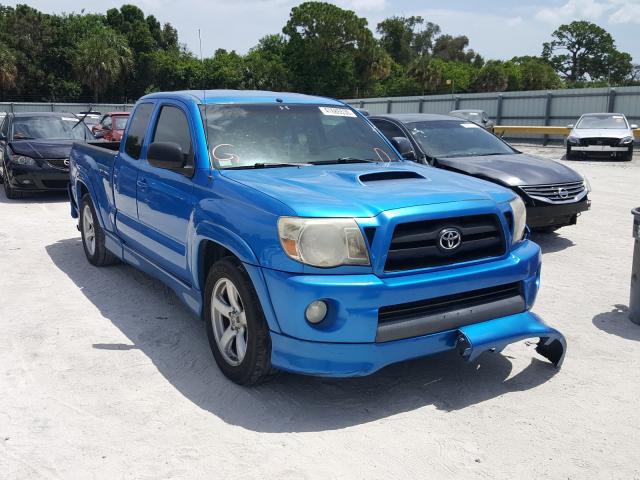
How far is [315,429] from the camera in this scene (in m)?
3.51

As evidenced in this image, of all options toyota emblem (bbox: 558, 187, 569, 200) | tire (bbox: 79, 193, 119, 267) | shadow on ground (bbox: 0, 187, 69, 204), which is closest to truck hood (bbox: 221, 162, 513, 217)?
tire (bbox: 79, 193, 119, 267)

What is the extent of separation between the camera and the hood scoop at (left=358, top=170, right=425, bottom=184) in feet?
13.7

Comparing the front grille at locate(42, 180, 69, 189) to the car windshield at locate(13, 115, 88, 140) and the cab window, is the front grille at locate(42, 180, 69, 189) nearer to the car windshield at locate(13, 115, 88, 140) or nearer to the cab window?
the car windshield at locate(13, 115, 88, 140)

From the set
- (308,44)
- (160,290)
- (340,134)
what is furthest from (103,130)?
(308,44)

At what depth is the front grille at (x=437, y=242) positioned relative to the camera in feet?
11.6

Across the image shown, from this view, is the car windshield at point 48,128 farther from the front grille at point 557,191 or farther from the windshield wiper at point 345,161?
the windshield wiper at point 345,161

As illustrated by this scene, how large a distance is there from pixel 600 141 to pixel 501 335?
18138 mm

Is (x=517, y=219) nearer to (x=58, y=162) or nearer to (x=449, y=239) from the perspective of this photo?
(x=449, y=239)

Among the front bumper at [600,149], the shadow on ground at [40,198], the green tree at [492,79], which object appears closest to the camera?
the shadow on ground at [40,198]

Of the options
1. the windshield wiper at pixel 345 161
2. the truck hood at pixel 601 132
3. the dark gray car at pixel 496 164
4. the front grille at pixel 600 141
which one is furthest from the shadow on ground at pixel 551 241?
the truck hood at pixel 601 132

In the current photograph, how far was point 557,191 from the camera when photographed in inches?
299

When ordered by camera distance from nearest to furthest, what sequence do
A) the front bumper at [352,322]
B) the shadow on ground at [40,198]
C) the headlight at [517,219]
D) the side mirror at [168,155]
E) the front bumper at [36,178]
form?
the front bumper at [352,322] < the headlight at [517,219] < the side mirror at [168,155] < the front bumper at [36,178] < the shadow on ground at [40,198]

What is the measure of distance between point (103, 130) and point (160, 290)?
12152 millimetres

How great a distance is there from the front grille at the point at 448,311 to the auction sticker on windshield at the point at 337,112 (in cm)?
208
